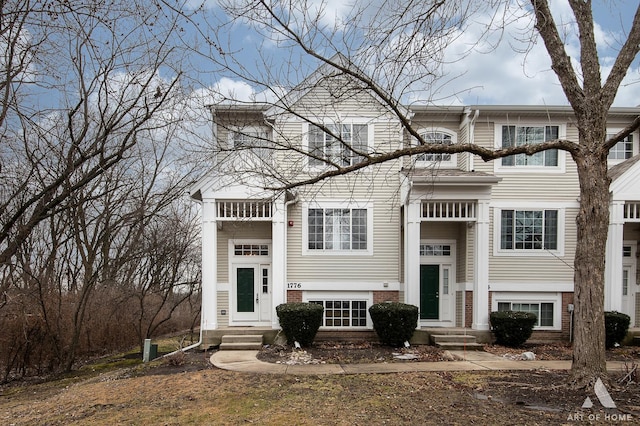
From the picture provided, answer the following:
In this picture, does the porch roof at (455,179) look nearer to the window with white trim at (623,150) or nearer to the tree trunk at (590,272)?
the tree trunk at (590,272)

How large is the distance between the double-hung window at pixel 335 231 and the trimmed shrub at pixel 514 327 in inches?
164

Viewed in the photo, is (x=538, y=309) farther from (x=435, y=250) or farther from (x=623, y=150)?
(x=623, y=150)

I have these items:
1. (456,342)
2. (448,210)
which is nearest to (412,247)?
(448,210)

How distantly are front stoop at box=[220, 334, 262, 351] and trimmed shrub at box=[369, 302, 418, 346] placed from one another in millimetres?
3291

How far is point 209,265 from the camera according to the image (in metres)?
12.5

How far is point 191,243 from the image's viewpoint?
857 inches

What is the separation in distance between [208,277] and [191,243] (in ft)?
32.2

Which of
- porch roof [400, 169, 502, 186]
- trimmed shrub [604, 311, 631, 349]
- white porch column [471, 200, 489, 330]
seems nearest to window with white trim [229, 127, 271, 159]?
porch roof [400, 169, 502, 186]

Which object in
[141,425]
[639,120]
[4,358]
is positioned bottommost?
[4,358]

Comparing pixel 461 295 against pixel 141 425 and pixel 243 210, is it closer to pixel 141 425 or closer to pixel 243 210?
pixel 243 210

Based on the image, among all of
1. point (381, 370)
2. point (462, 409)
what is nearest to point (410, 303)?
point (381, 370)

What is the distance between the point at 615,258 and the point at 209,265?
11350 mm

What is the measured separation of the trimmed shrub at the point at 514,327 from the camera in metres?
12.2

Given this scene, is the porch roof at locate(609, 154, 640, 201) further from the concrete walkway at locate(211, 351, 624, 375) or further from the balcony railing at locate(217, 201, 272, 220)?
the balcony railing at locate(217, 201, 272, 220)
